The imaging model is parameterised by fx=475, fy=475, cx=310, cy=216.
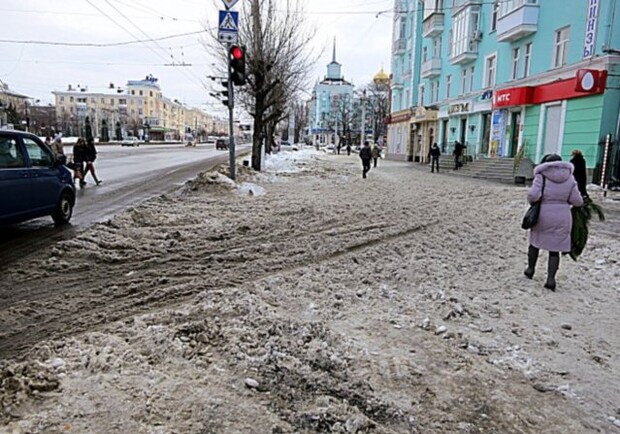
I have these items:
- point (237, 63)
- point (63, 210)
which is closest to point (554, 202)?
point (63, 210)

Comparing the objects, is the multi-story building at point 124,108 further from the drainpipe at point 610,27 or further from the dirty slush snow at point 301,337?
the dirty slush snow at point 301,337

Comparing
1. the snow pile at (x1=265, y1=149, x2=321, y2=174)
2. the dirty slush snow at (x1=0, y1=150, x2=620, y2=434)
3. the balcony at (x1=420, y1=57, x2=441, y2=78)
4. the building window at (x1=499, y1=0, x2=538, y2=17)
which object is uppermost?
the building window at (x1=499, y1=0, x2=538, y2=17)

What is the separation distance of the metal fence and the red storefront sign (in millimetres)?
2170

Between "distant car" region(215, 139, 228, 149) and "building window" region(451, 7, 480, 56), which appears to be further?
"distant car" region(215, 139, 228, 149)

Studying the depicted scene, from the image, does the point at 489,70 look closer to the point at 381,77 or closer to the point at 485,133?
the point at 485,133

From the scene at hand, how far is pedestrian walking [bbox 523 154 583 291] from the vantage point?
18.7ft

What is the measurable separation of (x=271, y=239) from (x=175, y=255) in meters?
1.81

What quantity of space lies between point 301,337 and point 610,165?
60.6 feet

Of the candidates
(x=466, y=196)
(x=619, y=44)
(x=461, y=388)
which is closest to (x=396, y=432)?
(x=461, y=388)

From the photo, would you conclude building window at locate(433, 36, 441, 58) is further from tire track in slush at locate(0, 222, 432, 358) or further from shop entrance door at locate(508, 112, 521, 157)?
tire track in slush at locate(0, 222, 432, 358)

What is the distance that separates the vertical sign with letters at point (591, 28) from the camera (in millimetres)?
18656

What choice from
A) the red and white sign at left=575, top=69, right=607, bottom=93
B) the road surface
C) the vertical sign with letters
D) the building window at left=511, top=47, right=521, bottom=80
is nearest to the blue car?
→ the road surface

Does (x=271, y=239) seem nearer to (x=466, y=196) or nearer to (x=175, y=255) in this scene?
(x=175, y=255)

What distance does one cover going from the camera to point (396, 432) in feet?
A: 9.24
